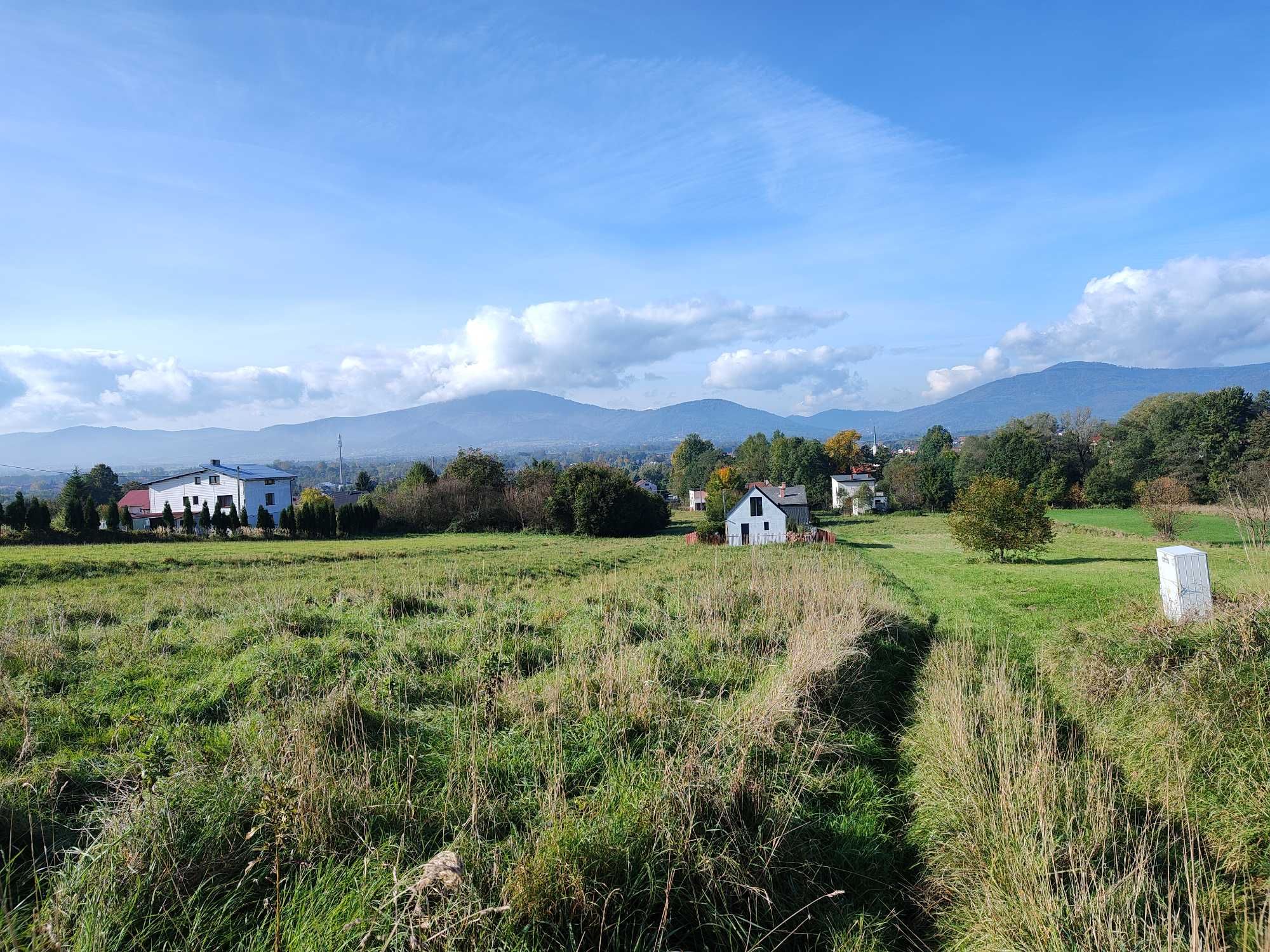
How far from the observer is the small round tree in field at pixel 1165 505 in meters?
33.7

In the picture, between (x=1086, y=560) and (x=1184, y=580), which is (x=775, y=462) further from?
(x=1184, y=580)

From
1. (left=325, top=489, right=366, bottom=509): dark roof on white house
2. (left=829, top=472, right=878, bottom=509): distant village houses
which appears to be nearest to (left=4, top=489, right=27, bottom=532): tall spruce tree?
(left=325, top=489, right=366, bottom=509): dark roof on white house

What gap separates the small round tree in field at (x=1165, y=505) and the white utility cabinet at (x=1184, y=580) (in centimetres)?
3067

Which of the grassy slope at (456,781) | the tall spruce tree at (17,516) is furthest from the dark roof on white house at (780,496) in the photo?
the tall spruce tree at (17,516)

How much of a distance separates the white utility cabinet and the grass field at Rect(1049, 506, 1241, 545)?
25055mm

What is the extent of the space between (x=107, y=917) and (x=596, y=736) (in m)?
2.90

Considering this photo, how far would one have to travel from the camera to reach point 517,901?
2939 millimetres

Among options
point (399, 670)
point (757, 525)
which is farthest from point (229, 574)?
point (757, 525)

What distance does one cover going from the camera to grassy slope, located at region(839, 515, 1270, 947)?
166 inches

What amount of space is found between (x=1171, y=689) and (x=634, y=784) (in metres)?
4.79

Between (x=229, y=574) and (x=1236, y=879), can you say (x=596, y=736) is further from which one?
(x=229, y=574)

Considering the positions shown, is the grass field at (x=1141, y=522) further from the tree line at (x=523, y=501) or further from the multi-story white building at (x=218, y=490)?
the multi-story white building at (x=218, y=490)

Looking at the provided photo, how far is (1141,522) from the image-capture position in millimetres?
43156

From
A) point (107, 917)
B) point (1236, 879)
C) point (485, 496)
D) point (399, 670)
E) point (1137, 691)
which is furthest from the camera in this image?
point (485, 496)
